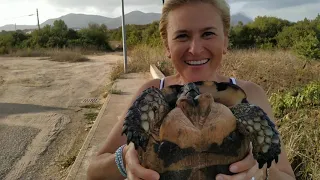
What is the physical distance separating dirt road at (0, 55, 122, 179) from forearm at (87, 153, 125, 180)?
10.1 ft

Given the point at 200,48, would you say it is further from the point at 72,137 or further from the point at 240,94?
the point at 72,137

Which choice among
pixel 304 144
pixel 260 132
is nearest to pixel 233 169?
pixel 260 132

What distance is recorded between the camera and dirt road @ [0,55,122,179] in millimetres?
5102

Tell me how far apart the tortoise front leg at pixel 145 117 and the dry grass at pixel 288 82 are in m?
2.34

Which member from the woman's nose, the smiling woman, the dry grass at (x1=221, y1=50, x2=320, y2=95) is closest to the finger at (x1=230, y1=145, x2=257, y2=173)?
the smiling woman

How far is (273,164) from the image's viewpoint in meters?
1.65

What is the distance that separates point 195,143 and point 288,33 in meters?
25.1

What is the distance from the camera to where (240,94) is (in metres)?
1.34

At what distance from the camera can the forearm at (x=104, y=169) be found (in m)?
1.66

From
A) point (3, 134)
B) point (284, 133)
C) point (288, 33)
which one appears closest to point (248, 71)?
point (284, 133)

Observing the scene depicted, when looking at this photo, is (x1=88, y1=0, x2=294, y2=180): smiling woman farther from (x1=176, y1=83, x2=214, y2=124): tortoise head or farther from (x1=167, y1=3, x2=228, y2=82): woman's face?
(x1=176, y1=83, x2=214, y2=124): tortoise head

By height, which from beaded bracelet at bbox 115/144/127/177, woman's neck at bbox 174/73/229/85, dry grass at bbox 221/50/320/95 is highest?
woman's neck at bbox 174/73/229/85

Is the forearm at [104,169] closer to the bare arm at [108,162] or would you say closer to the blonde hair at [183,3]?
the bare arm at [108,162]

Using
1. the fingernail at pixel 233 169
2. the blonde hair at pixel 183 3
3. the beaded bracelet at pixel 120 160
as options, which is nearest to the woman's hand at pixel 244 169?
the fingernail at pixel 233 169
